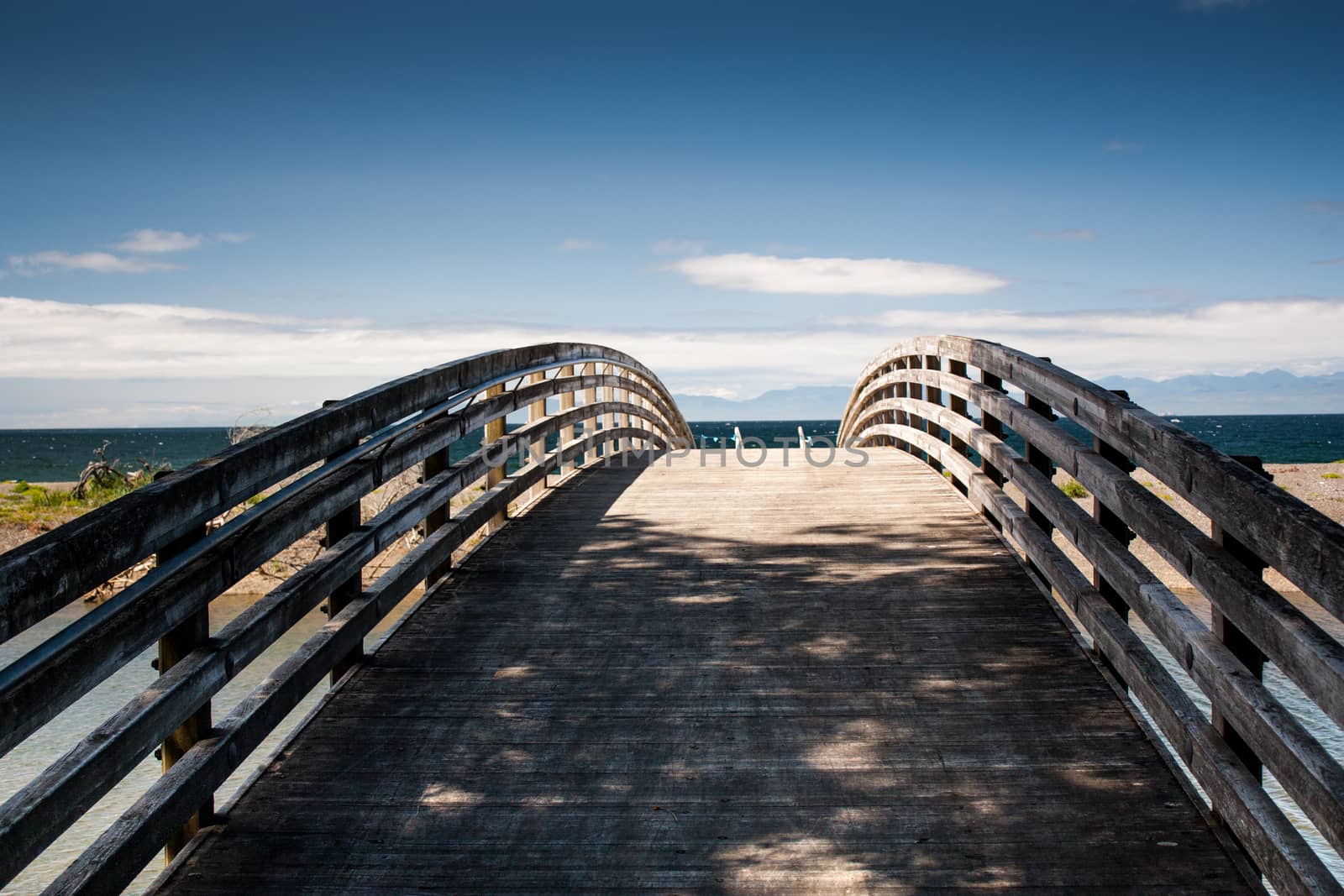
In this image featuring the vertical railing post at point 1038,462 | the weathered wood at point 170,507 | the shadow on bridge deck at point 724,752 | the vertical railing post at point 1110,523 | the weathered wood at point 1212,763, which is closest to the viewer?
the weathered wood at point 170,507

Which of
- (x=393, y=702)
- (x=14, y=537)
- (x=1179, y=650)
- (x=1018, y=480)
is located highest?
(x=1018, y=480)

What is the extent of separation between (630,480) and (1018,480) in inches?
182

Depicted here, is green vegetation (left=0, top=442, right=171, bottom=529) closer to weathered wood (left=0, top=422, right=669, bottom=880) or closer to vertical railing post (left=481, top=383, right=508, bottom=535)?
vertical railing post (left=481, top=383, right=508, bottom=535)

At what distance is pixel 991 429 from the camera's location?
634 centimetres

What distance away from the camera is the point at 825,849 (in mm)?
3045

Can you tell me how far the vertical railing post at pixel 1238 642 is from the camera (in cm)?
309

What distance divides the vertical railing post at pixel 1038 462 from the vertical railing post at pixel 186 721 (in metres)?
3.86

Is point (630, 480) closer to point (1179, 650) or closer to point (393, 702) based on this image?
point (393, 702)

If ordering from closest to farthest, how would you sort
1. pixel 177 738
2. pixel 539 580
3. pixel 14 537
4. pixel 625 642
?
pixel 177 738
pixel 625 642
pixel 539 580
pixel 14 537

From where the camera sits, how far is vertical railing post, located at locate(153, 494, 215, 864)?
3.17 metres

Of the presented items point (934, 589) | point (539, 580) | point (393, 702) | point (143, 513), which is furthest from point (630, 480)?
point (143, 513)

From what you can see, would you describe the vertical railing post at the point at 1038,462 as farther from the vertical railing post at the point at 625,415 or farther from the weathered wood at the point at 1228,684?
the vertical railing post at the point at 625,415

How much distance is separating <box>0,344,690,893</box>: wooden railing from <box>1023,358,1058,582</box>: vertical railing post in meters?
3.18

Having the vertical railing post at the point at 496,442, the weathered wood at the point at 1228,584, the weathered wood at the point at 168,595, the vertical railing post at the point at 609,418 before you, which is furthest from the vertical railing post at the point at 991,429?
the vertical railing post at the point at 609,418
